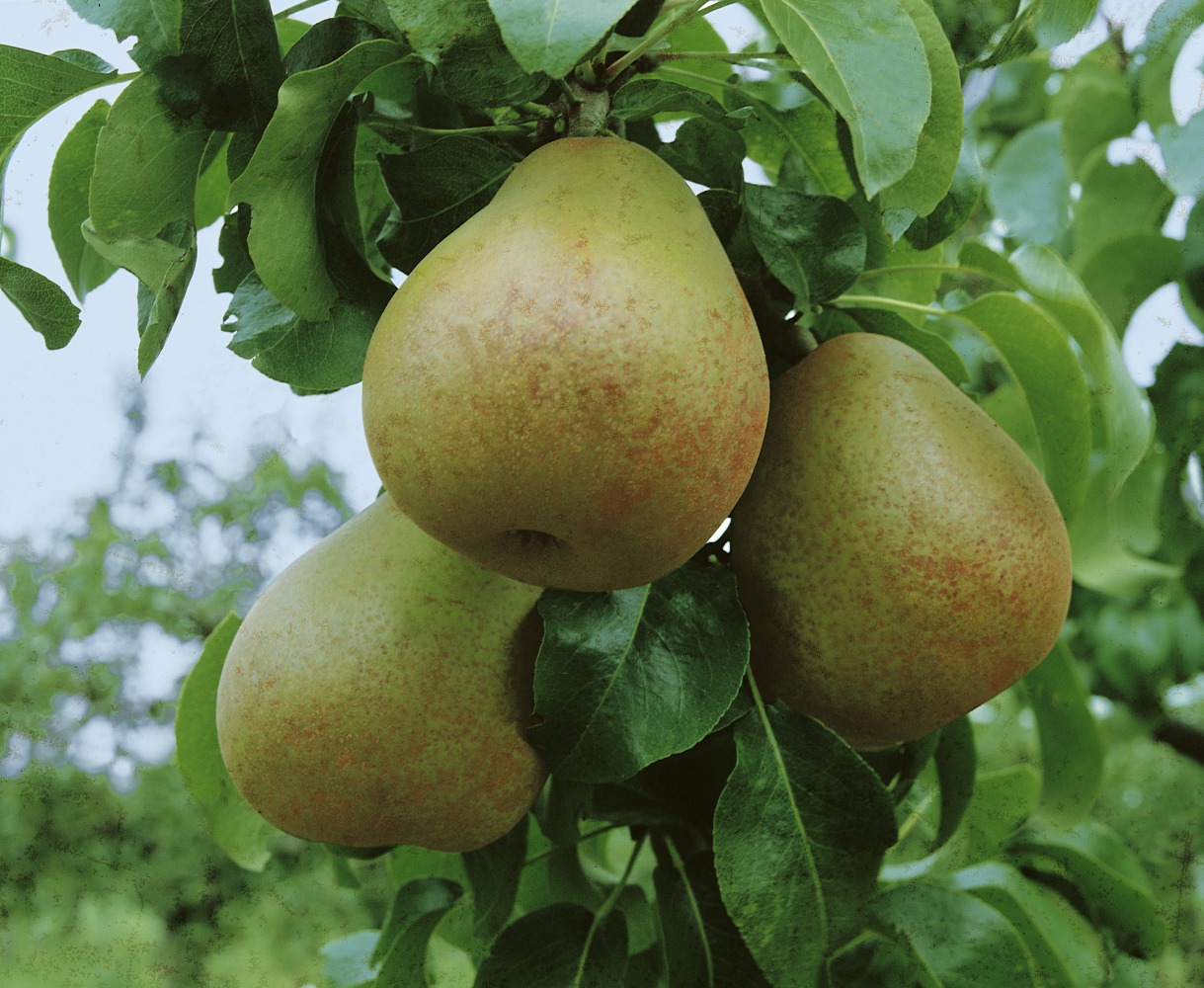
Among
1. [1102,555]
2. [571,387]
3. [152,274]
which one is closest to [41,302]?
[152,274]

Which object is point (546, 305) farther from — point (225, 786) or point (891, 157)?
point (225, 786)

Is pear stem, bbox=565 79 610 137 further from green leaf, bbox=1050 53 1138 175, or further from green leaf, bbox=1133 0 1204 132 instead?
green leaf, bbox=1050 53 1138 175

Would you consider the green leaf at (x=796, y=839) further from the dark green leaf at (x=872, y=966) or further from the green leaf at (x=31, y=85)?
the green leaf at (x=31, y=85)

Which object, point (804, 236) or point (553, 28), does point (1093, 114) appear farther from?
point (553, 28)

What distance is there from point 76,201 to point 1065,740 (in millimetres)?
810

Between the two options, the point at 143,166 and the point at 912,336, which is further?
the point at 912,336

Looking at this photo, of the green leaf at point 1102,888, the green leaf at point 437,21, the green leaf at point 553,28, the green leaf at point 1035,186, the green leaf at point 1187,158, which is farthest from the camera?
the green leaf at point 1035,186

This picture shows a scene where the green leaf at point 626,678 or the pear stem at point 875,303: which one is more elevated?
the pear stem at point 875,303

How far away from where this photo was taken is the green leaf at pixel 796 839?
634 millimetres

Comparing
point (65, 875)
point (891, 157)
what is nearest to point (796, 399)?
point (891, 157)

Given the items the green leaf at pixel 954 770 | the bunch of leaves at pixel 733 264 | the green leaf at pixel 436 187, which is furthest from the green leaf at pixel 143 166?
the green leaf at pixel 954 770

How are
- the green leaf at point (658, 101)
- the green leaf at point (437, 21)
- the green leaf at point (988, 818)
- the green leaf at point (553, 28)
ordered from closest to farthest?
the green leaf at point (553, 28) < the green leaf at point (437, 21) < the green leaf at point (658, 101) < the green leaf at point (988, 818)

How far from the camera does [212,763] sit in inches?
34.1

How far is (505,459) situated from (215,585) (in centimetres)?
383
